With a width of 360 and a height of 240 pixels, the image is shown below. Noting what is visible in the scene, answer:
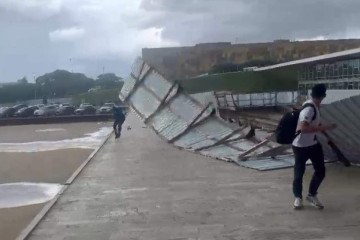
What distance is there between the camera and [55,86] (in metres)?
111

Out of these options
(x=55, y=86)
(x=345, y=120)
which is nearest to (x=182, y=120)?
(x=345, y=120)

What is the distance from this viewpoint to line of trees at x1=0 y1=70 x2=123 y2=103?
98.3 m

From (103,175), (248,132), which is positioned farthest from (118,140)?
(103,175)


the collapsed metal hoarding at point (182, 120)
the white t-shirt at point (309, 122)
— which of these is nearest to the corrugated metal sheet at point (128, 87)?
the collapsed metal hoarding at point (182, 120)

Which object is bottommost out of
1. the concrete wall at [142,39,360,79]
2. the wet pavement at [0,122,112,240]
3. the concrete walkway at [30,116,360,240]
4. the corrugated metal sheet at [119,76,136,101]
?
the wet pavement at [0,122,112,240]

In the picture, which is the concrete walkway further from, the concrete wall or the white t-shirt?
the concrete wall

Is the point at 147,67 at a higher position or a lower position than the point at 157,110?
higher

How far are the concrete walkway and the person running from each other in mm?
315

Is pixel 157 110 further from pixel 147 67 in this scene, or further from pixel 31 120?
pixel 31 120

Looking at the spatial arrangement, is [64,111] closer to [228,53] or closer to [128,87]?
[228,53]

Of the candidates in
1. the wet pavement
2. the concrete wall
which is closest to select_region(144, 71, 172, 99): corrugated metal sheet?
the wet pavement

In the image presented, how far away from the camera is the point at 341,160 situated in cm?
1118

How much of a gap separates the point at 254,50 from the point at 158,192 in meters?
50.2

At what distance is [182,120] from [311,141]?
35.2 feet
